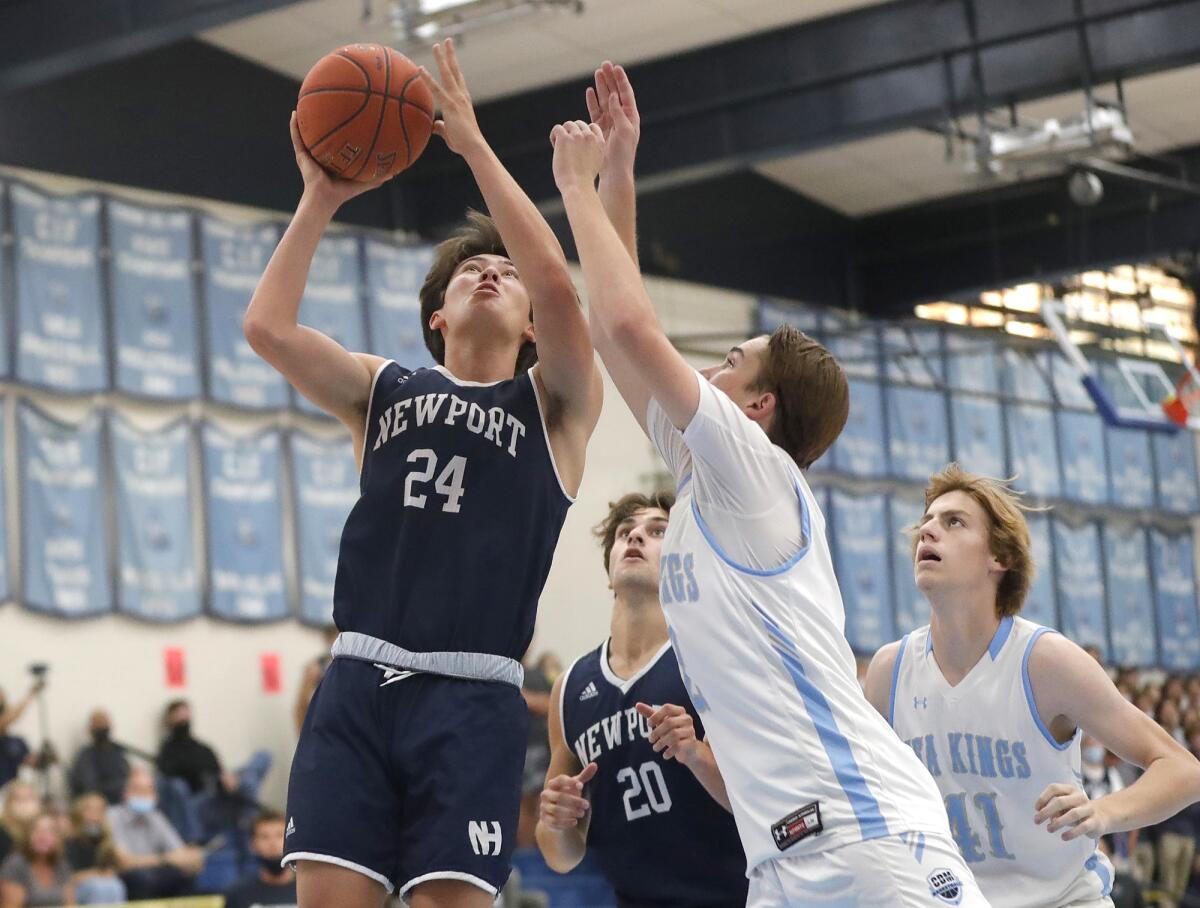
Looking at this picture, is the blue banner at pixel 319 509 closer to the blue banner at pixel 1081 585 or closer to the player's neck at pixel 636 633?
the player's neck at pixel 636 633

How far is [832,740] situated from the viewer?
10.2 feet

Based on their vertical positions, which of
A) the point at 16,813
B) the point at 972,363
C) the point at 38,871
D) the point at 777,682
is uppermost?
the point at 972,363

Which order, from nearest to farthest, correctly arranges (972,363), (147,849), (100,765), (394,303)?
(147,849) < (100,765) < (394,303) < (972,363)

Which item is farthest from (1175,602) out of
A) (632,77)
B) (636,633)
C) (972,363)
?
(636,633)

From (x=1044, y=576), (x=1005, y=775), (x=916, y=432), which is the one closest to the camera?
(x=1005, y=775)

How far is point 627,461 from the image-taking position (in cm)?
1708

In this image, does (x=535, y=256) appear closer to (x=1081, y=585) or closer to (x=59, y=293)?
(x=59, y=293)

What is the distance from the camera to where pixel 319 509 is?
46.5 feet

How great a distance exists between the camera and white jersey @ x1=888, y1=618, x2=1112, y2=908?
4.12m

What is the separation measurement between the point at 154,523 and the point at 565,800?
30.6ft

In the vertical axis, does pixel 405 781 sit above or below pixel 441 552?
below

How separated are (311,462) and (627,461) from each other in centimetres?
388

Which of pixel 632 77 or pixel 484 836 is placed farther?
pixel 632 77

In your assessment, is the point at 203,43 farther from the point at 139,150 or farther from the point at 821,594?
the point at 821,594
